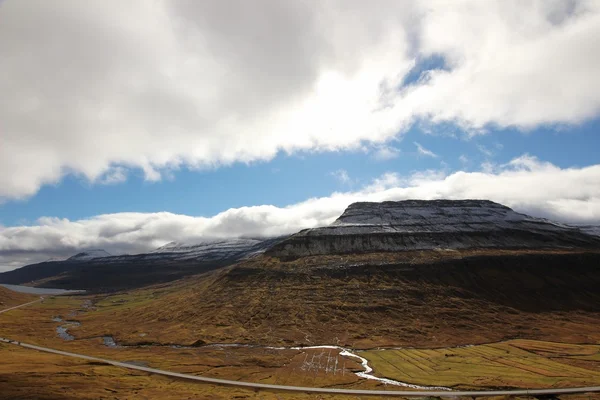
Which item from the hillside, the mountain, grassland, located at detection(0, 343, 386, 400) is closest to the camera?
grassland, located at detection(0, 343, 386, 400)

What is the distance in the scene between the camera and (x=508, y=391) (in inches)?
2424

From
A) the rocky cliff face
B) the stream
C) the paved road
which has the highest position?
the rocky cliff face

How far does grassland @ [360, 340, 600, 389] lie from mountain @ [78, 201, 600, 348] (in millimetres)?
9963

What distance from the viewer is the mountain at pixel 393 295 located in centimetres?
11488

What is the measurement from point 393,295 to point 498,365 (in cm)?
6099

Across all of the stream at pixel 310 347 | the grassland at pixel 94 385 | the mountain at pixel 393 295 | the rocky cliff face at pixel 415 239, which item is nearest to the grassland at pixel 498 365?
the stream at pixel 310 347

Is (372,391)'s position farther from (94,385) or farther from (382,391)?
(94,385)

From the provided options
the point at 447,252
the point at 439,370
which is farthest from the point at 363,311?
the point at 447,252

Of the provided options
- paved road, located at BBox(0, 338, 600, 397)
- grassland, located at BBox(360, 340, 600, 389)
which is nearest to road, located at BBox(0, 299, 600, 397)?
paved road, located at BBox(0, 338, 600, 397)

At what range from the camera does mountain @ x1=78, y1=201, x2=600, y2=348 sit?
11488 centimetres

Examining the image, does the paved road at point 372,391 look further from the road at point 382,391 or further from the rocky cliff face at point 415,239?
the rocky cliff face at point 415,239

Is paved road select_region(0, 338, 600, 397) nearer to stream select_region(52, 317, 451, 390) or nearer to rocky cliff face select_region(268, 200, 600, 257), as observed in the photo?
stream select_region(52, 317, 451, 390)

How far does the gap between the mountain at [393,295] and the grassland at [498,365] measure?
9.96m

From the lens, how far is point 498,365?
77.9 m
